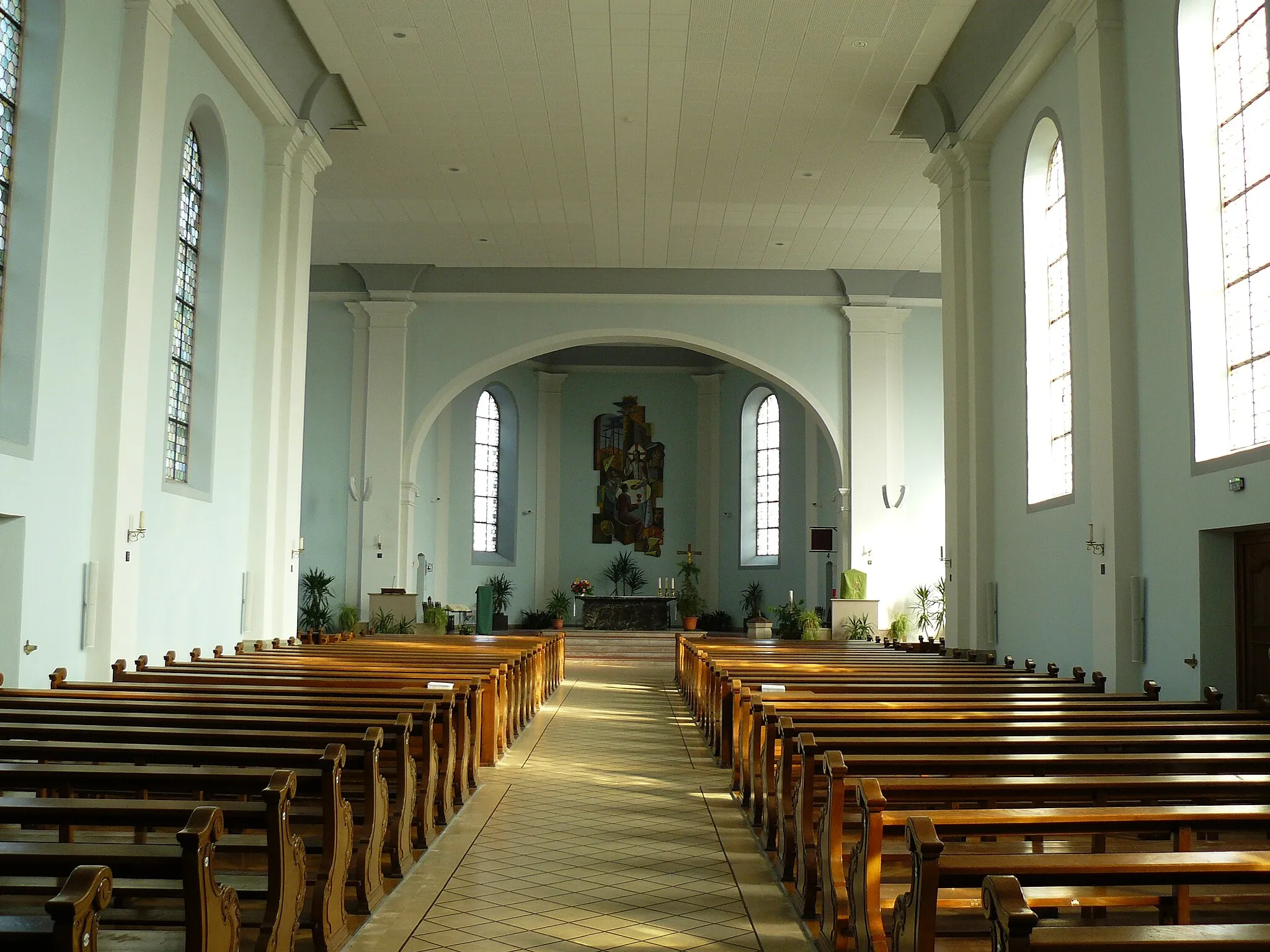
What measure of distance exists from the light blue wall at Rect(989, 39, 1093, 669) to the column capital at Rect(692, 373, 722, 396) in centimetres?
1335

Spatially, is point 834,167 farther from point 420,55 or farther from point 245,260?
point 245,260

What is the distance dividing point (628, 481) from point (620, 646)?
201 inches

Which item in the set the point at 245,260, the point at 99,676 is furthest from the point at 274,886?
the point at 245,260

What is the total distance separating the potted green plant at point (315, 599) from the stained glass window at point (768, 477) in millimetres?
9806

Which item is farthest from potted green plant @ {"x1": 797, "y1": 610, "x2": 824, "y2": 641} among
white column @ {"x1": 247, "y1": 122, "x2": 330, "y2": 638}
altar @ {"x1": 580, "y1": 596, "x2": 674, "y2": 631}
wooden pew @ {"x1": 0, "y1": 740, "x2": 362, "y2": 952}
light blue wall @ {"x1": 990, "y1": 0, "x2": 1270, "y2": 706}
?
wooden pew @ {"x1": 0, "y1": 740, "x2": 362, "y2": 952}

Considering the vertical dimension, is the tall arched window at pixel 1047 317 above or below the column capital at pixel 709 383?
below

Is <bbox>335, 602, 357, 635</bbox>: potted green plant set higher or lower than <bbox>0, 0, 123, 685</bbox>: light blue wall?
lower

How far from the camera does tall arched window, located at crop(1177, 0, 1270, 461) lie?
21.6 feet

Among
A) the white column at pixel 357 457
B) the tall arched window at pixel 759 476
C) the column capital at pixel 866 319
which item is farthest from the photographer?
the tall arched window at pixel 759 476

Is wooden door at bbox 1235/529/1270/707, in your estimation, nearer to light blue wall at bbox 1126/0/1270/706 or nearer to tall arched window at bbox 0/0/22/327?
light blue wall at bbox 1126/0/1270/706

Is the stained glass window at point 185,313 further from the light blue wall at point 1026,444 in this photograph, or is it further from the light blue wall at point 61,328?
the light blue wall at point 1026,444

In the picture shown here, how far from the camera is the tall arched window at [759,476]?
23344mm

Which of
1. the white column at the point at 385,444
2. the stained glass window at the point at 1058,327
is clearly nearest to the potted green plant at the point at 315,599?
the white column at the point at 385,444

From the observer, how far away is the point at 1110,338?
7680 mm
